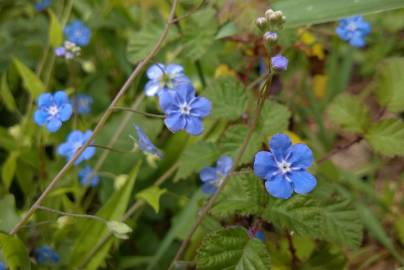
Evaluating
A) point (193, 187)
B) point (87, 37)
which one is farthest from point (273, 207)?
point (87, 37)

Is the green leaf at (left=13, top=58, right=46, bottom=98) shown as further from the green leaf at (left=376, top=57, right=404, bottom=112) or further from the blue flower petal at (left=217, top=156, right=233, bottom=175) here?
the green leaf at (left=376, top=57, right=404, bottom=112)

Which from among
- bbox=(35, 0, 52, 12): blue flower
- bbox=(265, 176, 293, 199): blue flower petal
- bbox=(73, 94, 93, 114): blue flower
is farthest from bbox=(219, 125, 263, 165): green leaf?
bbox=(35, 0, 52, 12): blue flower

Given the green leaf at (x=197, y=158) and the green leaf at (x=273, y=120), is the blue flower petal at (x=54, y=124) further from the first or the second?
the green leaf at (x=273, y=120)

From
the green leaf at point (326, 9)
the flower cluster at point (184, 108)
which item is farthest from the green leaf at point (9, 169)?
the green leaf at point (326, 9)

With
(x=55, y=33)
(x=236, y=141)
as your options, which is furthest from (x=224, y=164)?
(x=55, y=33)

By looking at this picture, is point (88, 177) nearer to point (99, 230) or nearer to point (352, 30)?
point (99, 230)

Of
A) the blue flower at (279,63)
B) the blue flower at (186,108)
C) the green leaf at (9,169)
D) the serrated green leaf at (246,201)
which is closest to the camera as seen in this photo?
the blue flower at (279,63)
